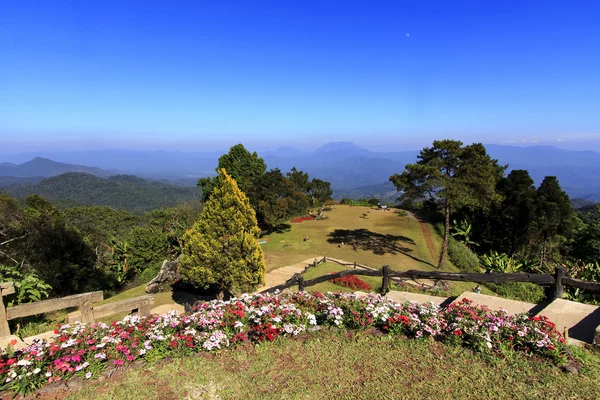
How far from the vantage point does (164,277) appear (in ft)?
54.3

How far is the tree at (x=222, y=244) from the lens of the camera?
1130 cm

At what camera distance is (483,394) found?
12.8 ft

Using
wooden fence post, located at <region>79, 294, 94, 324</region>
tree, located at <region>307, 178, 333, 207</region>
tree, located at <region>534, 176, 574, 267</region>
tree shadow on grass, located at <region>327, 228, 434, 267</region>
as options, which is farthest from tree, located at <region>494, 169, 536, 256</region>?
wooden fence post, located at <region>79, 294, 94, 324</region>

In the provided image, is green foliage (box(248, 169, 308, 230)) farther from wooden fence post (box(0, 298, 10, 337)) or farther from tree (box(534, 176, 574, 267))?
wooden fence post (box(0, 298, 10, 337))

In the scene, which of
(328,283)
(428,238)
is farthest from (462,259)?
(328,283)

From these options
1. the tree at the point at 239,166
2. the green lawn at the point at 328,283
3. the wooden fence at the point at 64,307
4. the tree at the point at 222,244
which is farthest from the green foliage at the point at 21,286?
the tree at the point at 239,166

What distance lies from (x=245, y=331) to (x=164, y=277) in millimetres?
12918

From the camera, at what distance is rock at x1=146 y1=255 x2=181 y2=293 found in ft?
52.0

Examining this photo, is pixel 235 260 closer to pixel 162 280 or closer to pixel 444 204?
pixel 162 280

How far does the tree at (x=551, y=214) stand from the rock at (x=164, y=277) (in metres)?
25.8

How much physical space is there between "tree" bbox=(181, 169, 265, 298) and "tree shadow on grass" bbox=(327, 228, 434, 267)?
14567mm

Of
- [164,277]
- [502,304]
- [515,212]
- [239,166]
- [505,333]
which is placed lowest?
[164,277]

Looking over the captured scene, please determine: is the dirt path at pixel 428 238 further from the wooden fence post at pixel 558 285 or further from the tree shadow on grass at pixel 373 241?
the wooden fence post at pixel 558 285

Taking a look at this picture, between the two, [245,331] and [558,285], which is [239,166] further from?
[558,285]
